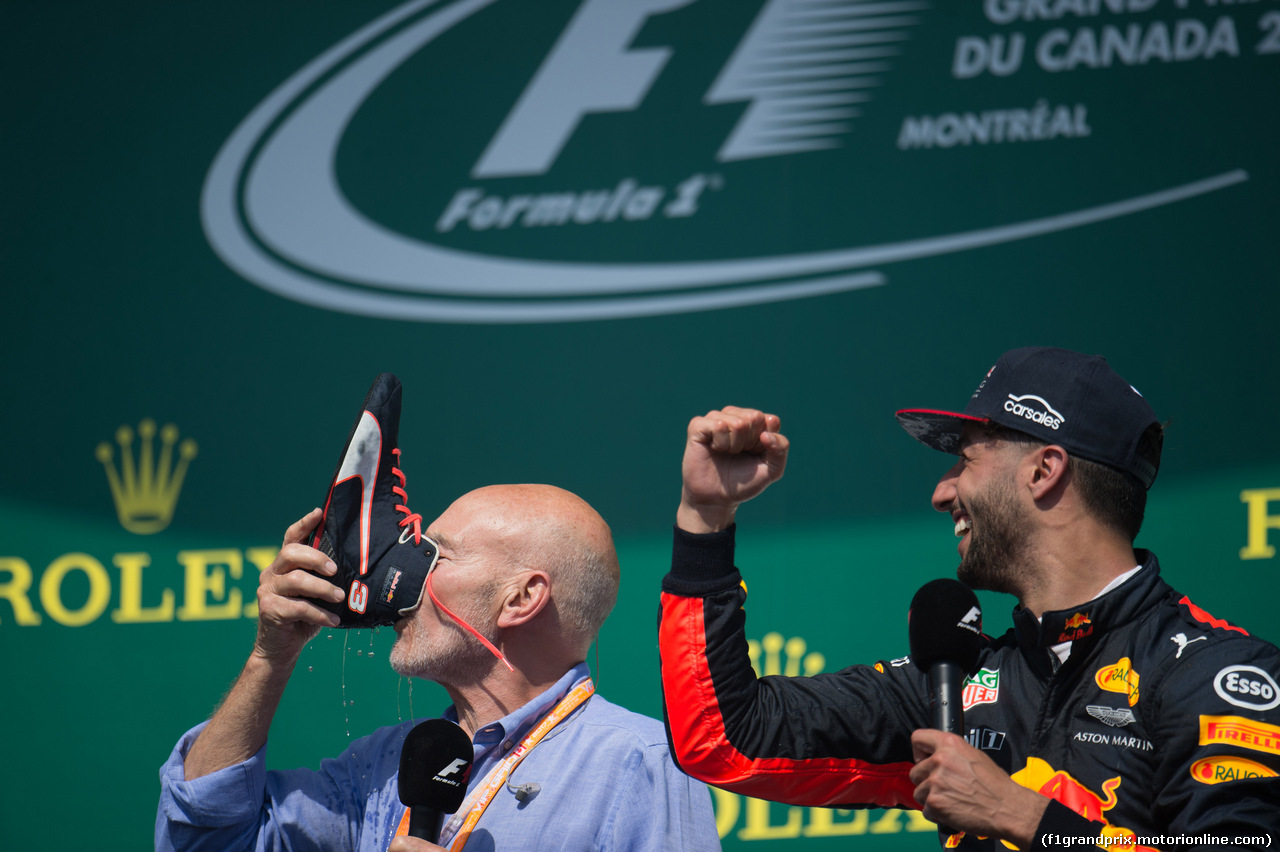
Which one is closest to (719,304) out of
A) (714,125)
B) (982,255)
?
(714,125)

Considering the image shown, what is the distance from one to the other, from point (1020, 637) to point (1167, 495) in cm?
181

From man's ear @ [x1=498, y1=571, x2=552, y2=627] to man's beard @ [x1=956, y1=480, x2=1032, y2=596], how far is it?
72cm

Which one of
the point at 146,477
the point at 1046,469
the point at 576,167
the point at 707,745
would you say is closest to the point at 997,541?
the point at 1046,469

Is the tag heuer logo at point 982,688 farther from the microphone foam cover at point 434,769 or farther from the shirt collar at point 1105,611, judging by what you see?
the microphone foam cover at point 434,769

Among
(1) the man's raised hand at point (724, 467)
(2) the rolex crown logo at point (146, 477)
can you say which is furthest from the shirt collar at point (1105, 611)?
(2) the rolex crown logo at point (146, 477)

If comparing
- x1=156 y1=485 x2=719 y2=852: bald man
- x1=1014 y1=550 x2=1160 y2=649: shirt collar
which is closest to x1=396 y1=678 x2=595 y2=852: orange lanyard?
x1=156 y1=485 x2=719 y2=852: bald man

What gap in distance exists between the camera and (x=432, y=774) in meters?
1.49

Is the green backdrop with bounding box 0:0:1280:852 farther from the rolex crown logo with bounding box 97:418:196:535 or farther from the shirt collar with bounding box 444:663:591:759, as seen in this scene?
the shirt collar with bounding box 444:663:591:759

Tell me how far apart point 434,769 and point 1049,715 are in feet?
2.69

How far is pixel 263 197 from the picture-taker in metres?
2.97

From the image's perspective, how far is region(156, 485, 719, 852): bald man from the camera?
1.75 m

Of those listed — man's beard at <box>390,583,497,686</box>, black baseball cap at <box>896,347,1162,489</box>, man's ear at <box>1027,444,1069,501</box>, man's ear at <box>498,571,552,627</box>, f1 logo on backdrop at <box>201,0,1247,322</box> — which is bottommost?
man's beard at <box>390,583,497,686</box>

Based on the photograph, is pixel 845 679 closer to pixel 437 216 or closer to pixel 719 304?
pixel 719 304

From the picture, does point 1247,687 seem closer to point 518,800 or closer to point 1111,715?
point 1111,715
